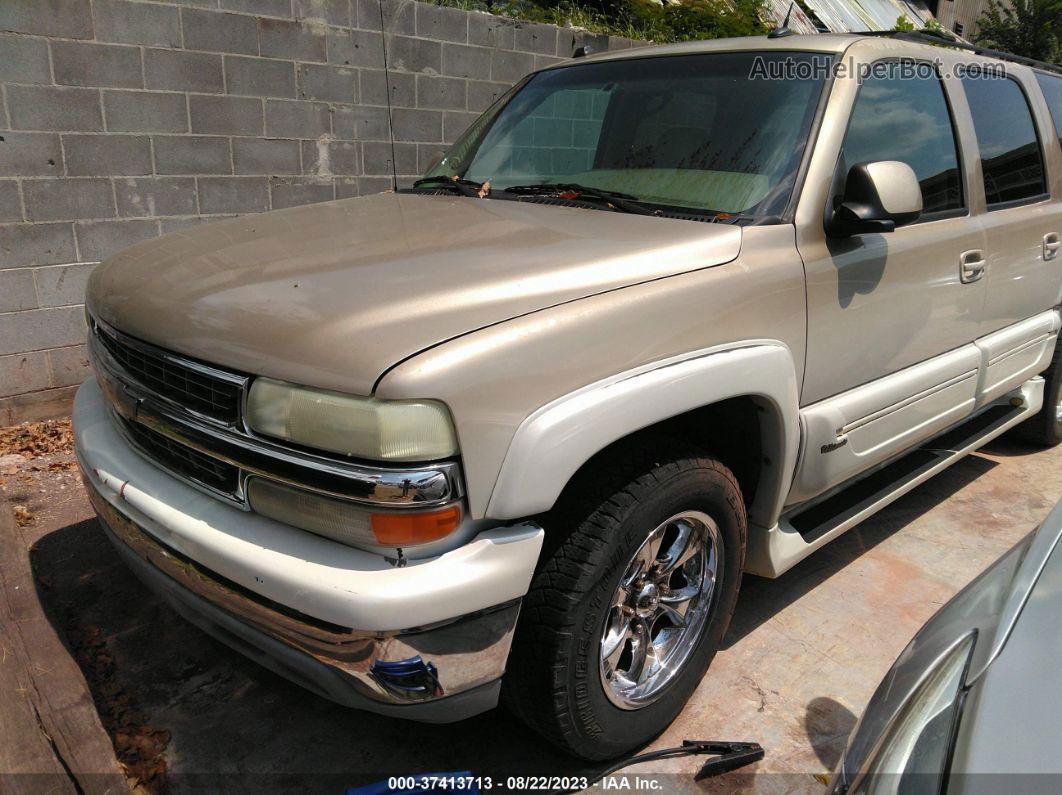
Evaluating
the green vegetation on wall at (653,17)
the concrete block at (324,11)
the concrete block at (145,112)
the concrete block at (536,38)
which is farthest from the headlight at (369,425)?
the green vegetation on wall at (653,17)

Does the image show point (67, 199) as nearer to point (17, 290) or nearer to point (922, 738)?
point (17, 290)

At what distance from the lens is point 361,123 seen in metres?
5.52

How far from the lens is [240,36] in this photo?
4848 mm

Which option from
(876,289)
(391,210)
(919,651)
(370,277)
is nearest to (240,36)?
(391,210)

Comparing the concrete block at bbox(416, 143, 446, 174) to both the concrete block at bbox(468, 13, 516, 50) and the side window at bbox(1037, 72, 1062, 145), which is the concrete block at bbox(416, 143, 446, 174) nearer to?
the concrete block at bbox(468, 13, 516, 50)

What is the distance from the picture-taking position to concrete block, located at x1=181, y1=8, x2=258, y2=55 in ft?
15.3

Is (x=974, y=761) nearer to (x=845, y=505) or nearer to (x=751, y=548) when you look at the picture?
(x=751, y=548)

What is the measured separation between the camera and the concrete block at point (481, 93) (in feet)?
19.9

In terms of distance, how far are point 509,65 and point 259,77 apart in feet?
6.74

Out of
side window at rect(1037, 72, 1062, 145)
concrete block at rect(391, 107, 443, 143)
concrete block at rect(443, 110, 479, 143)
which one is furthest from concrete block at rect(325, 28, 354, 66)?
side window at rect(1037, 72, 1062, 145)

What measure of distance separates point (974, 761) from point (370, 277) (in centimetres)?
154

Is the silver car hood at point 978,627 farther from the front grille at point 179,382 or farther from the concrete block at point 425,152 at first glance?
the concrete block at point 425,152

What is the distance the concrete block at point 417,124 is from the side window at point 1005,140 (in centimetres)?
370

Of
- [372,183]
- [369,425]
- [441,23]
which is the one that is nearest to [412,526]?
[369,425]
